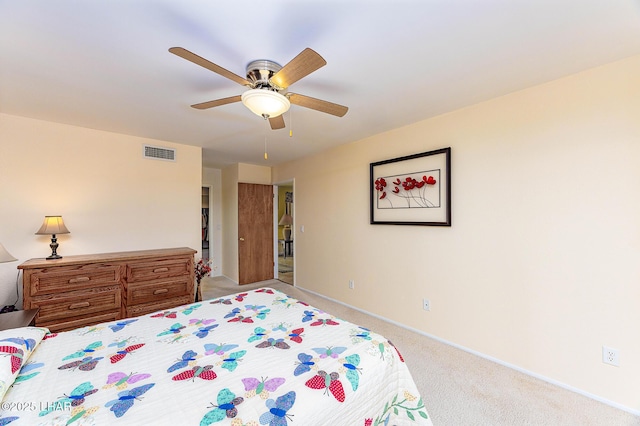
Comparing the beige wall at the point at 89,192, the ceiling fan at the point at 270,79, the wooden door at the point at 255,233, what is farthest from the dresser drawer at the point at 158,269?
the ceiling fan at the point at 270,79

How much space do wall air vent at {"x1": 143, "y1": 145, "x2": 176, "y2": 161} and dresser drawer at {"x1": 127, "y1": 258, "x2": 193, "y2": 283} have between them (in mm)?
1444

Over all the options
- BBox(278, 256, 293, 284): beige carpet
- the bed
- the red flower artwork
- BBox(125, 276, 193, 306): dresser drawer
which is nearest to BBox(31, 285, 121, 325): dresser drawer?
BBox(125, 276, 193, 306): dresser drawer

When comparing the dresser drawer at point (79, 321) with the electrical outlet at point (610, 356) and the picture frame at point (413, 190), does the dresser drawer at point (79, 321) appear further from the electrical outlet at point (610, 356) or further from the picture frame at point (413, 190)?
the electrical outlet at point (610, 356)

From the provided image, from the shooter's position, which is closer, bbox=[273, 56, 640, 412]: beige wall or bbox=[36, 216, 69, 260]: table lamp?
bbox=[273, 56, 640, 412]: beige wall

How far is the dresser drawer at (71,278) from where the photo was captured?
7.93ft

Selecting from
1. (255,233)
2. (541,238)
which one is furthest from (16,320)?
(541,238)

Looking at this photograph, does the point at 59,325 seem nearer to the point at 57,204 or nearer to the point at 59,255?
the point at 59,255

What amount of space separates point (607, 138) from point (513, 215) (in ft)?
2.57

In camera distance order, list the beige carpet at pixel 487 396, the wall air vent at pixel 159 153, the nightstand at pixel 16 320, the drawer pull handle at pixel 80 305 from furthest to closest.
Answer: the wall air vent at pixel 159 153, the drawer pull handle at pixel 80 305, the nightstand at pixel 16 320, the beige carpet at pixel 487 396

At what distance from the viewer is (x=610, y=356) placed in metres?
1.85

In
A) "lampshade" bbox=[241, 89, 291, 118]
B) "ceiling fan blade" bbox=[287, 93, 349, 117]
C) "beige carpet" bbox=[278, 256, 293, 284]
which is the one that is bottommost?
"beige carpet" bbox=[278, 256, 293, 284]

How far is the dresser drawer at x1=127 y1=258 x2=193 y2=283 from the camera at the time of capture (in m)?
2.88

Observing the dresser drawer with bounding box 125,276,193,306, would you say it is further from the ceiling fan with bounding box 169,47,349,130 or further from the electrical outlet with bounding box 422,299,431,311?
the electrical outlet with bounding box 422,299,431,311

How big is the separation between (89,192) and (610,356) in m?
5.10
